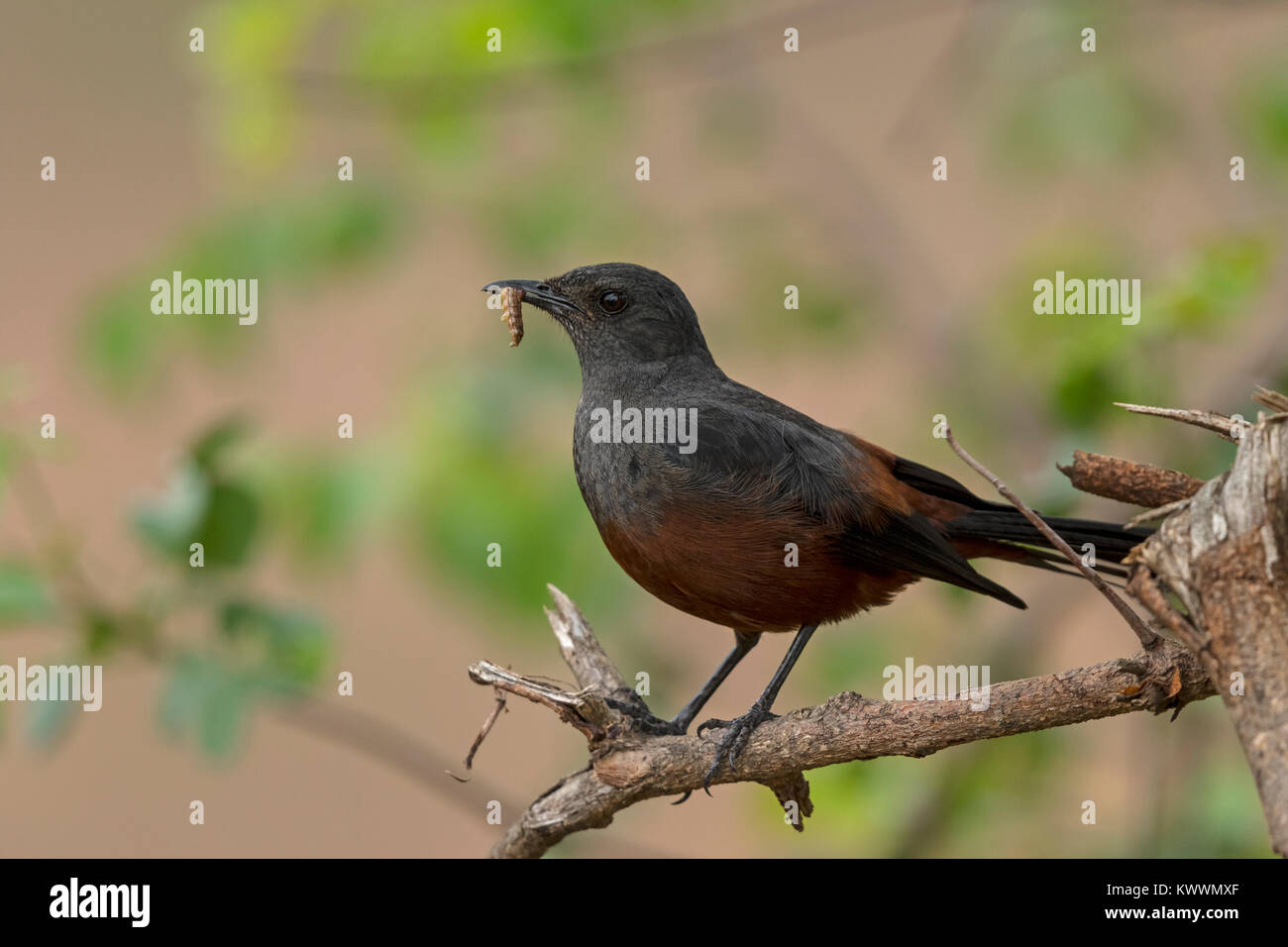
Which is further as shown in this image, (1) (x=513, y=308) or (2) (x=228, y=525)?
(1) (x=513, y=308)

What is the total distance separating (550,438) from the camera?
4711 mm

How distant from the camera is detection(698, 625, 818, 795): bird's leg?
3.23 meters

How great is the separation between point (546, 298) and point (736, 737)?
1.66 m

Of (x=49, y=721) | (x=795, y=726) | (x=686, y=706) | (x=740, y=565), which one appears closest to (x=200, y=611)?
(x=49, y=721)

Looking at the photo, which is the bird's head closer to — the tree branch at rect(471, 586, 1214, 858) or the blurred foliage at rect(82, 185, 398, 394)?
the blurred foliage at rect(82, 185, 398, 394)

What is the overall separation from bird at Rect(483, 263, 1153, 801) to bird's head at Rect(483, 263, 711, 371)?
13 cm

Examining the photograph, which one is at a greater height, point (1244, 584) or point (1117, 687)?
point (1244, 584)

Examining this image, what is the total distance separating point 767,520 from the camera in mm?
3609

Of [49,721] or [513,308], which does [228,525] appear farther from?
[513,308]

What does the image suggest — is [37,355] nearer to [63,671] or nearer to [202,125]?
[202,125]

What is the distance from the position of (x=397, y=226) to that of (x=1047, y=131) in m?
2.52

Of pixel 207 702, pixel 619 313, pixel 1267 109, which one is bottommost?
pixel 207 702

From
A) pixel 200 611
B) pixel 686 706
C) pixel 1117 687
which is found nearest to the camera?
pixel 1117 687

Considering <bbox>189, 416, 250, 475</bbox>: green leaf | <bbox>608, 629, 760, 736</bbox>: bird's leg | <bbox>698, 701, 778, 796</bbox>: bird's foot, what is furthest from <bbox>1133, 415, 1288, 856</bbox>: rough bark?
<bbox>189, 416, 250, 475</bbox>: green leaf
